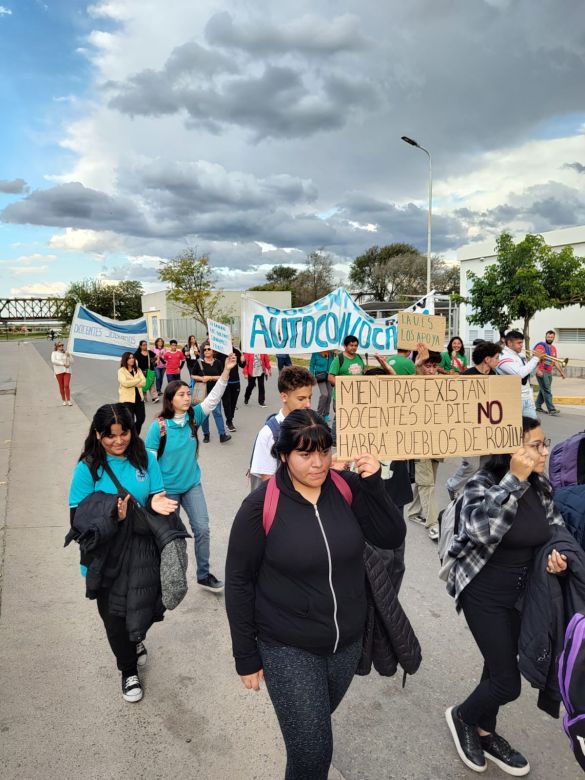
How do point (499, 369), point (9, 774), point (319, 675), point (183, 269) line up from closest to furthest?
1. point (319, 675)
2. point (9, 774)
3. point (499, 369)
4. point (183, 269)

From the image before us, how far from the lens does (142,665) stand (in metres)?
3.69

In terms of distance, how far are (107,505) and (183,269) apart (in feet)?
127

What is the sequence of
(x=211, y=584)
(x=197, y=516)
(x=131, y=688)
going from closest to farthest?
1. (x=131, y=688)
2. (x=197, y=516)
3. (x=211, y=584)

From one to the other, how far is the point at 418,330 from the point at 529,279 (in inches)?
507

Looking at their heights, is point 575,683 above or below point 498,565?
below

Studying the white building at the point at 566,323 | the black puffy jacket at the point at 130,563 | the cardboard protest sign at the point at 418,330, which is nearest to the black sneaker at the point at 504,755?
the black puffy jacket at the point at 130,563

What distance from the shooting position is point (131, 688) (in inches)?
132

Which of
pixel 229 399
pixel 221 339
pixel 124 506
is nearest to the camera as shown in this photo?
pixel 124 506

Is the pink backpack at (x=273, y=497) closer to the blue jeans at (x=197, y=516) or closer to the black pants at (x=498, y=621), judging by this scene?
the black pants at (x=498, y=621)

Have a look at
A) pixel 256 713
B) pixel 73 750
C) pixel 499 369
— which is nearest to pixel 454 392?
pixel 256 713

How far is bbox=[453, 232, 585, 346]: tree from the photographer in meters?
17.9

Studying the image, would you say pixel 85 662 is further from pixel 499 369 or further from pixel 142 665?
pixel 499 369

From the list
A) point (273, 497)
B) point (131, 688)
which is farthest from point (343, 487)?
point (131, 688)

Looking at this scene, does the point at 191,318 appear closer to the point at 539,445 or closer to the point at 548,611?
the point at 539,445
